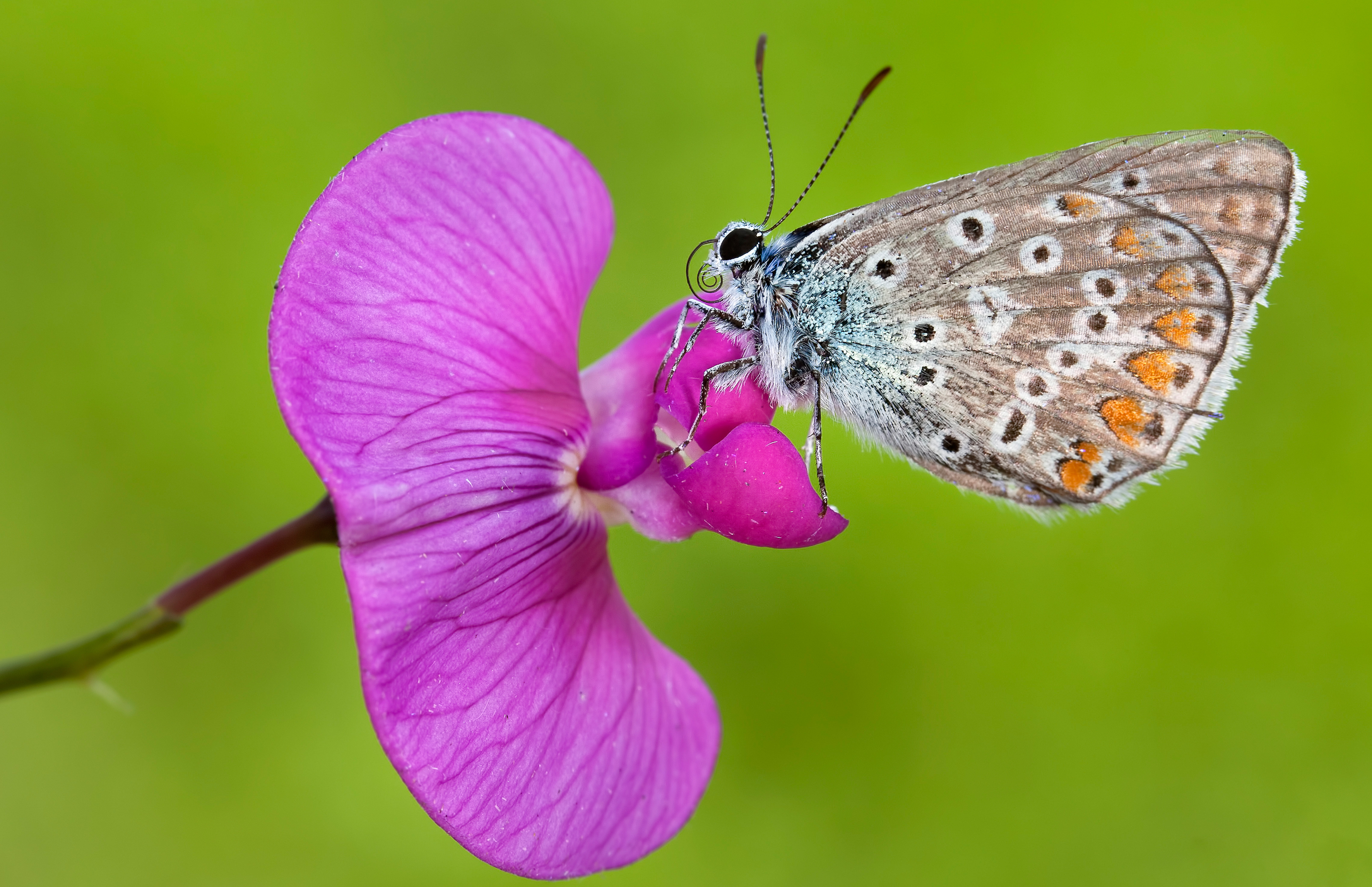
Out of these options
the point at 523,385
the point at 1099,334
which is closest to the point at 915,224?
the point at 1099,334

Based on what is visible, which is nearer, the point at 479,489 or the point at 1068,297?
the point at 479,489

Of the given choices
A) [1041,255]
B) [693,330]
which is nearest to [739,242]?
[693,330]

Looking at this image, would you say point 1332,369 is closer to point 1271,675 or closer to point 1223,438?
point 1223,438

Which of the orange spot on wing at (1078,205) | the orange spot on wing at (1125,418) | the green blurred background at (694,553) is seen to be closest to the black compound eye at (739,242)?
the orange spot on wing at (1078,205)

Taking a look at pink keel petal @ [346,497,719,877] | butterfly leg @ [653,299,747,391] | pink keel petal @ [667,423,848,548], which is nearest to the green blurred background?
pink keel petal @ [346,497,719,877]

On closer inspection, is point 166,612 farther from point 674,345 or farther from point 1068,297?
point 1068,297

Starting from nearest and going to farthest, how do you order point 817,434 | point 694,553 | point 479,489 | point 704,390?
point 479,489
point 704,390
point 817,434
point 694,553

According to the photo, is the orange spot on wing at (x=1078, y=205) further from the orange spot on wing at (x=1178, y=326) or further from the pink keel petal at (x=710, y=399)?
the pink keel petal at (x=710, y=399)
